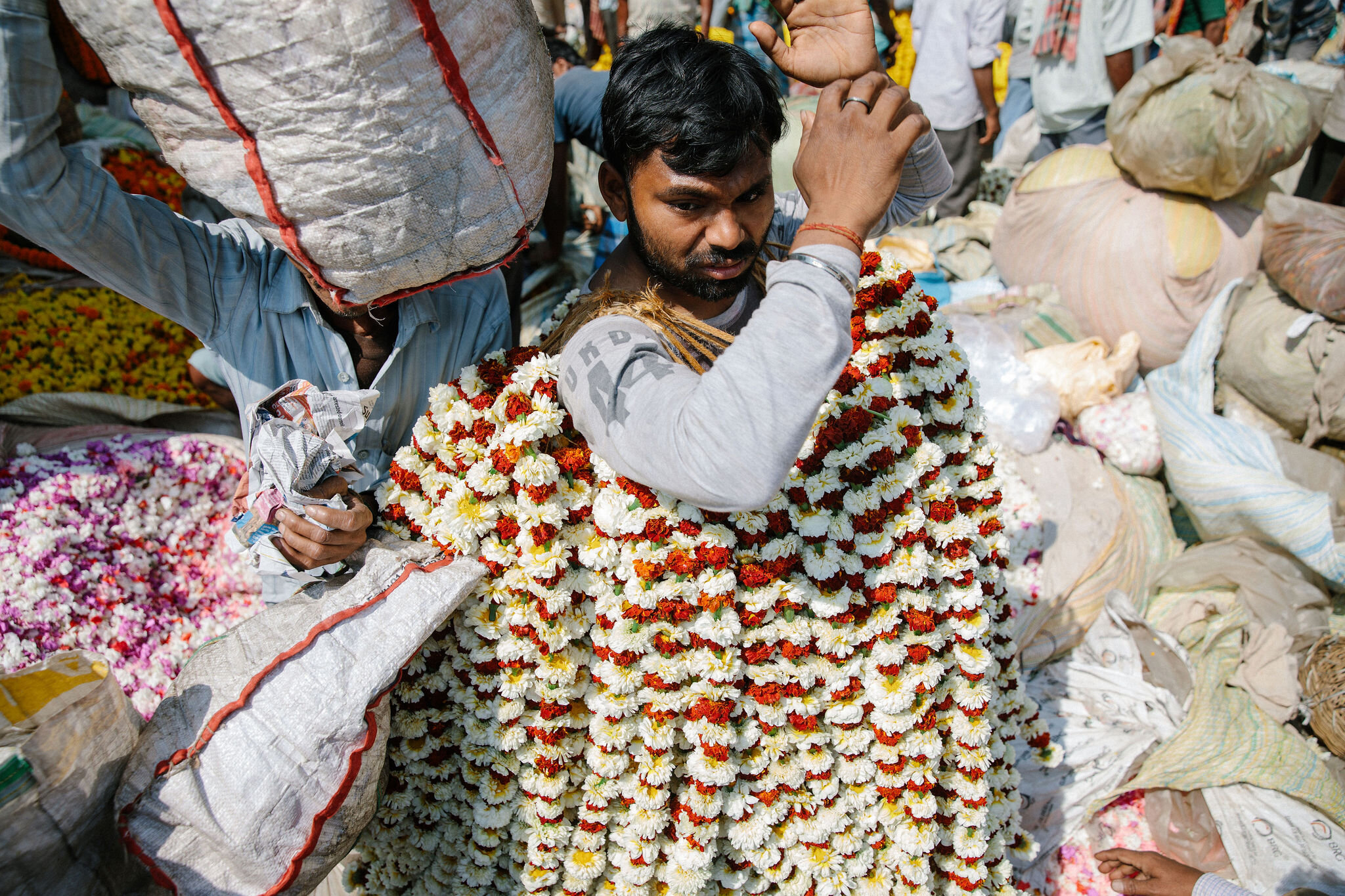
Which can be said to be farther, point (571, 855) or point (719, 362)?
point (571, 855)

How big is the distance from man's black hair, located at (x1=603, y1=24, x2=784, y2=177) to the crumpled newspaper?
881 mm

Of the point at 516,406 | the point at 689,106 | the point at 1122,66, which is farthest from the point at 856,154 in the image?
the point at 1122,66

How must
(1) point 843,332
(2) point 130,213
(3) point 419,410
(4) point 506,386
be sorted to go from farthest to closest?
(3) point 419,410, (4) point 506,386, (2) point 130,213, (1) point 843,332

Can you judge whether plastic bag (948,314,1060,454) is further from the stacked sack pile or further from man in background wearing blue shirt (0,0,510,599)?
man in background wearing blue shirt (0,0,510,599)

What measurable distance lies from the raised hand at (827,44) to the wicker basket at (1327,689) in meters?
3.17

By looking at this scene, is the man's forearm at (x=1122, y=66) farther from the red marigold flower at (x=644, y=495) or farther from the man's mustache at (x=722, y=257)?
the red marigold flower at (x=644, y=495)

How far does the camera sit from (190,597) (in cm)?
285

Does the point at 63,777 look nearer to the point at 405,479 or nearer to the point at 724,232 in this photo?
the point at 405,479

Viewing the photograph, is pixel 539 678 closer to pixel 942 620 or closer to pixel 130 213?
pixel 942 620

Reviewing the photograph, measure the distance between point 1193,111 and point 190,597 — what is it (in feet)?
17.1

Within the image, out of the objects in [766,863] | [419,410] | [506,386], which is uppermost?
[506,386]

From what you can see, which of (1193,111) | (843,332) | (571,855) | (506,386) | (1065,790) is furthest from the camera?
(1193,111)

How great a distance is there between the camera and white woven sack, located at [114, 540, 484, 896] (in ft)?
4.90

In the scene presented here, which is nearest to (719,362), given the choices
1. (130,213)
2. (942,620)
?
(942,620)
